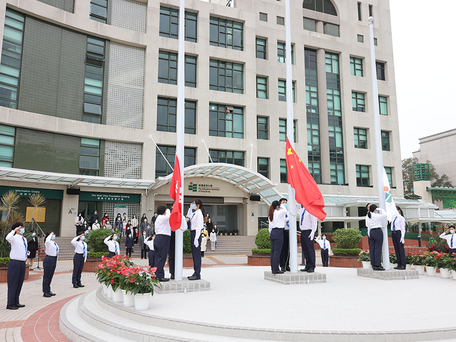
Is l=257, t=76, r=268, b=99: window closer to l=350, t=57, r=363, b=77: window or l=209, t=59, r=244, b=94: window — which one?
l=209, t=59, r=244, b=94: window

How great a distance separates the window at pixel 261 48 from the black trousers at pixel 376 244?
29.4m

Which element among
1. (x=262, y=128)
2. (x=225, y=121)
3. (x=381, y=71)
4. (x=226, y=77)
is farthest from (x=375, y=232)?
(x=381, y=71)

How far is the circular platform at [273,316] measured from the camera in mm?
5102

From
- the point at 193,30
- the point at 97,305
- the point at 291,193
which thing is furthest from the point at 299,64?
the point at 97,305

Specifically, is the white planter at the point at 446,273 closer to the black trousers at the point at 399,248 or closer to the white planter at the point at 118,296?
the black trousers at the point at 399,248

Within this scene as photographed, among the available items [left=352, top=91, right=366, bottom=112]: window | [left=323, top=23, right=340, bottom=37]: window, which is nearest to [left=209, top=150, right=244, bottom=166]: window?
[left=352, top=91, right=366, bottom=112]: window

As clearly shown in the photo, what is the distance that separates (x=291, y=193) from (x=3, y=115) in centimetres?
2320

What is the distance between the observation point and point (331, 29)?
4012cm

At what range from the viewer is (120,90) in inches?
1176

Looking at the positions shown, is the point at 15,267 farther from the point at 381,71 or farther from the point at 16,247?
the point at 381,71

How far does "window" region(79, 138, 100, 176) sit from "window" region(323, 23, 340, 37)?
92.6ft

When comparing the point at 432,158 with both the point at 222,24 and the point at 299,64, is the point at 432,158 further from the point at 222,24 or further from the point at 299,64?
the point at 222,24

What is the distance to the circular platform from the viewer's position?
5.10m

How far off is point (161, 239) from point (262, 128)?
27.9 metres
